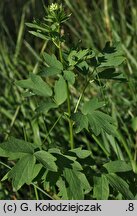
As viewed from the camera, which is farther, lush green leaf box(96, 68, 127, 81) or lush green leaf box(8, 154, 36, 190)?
lush green leaf box(96, 68, 127, 81)

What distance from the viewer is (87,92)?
232 cm

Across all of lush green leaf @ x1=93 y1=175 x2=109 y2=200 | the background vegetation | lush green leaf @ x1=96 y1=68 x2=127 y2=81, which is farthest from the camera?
the background vegetation

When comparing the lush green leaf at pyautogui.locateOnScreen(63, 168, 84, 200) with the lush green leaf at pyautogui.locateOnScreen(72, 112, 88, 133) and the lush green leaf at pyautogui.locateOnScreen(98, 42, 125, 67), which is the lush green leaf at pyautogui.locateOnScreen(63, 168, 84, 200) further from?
the lush green leaf at pyautogui.locateOnScreen(98, 42, 125, 67)

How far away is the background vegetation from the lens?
67.7 inches

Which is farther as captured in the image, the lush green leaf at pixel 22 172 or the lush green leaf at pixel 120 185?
the lush green leaf at pixel 120 185

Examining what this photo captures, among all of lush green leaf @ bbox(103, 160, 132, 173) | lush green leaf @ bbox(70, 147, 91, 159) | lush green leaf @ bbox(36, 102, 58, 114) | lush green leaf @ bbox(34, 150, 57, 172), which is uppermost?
lush green leaf @ bbox(36, 102, 58, 114)

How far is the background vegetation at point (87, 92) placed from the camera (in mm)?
1721

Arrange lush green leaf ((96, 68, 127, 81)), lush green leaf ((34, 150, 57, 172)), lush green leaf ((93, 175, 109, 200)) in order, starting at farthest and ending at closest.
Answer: lush green leaf ((96, 68, 127, 81)) < lush green leaf ((93, 175, 109, 200)) < lush green leaf ((34, 150, 57, 172))

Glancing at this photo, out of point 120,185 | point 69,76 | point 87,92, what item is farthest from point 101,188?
point 87,92

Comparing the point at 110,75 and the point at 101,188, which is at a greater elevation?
the point at 110,75

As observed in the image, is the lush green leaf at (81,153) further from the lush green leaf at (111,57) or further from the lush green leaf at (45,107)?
the lush green leaf at (111,57)

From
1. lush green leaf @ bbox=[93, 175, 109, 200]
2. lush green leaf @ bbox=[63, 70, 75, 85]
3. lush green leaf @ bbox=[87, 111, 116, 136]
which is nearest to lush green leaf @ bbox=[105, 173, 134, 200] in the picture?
lush green leaf @ bbox=[93, 175, 109, 200]

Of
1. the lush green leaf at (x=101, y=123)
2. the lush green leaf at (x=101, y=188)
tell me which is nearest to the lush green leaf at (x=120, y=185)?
the lush green leaf at (x=101, y=188)

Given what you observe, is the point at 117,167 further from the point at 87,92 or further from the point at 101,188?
the point at 87,92
